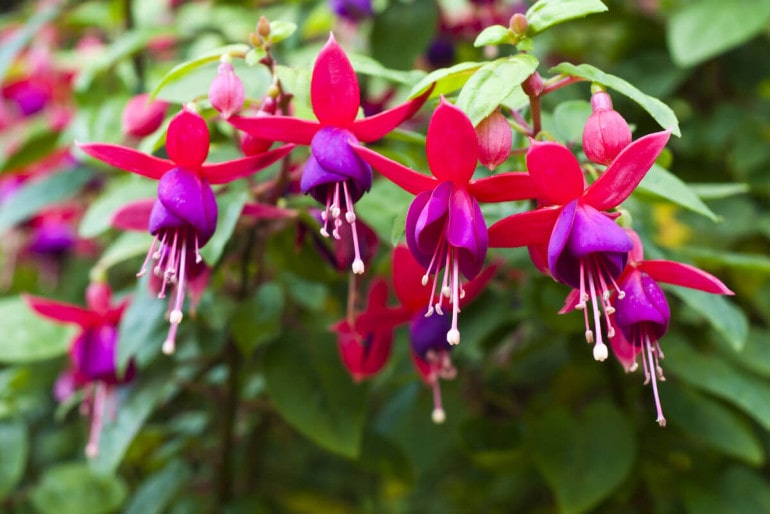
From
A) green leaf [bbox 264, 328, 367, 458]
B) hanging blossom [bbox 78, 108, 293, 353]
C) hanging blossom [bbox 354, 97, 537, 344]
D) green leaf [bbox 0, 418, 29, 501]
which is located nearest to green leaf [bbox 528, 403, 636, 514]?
green leaf [bbox 264, 328, 367, 458]

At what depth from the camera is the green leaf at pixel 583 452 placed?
1005 millimetres

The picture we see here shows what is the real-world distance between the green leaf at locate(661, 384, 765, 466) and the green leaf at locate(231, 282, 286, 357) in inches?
21.6

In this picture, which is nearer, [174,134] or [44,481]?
[174,134]

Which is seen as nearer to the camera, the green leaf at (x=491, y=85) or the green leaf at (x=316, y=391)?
the green leaf at (x=491, y=85)

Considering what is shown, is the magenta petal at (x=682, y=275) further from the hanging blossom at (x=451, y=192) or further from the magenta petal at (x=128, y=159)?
the magenta petal at (x=128, y=159)

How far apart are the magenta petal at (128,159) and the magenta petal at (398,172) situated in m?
0.16

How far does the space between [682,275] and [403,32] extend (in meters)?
0.74

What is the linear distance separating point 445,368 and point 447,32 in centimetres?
77

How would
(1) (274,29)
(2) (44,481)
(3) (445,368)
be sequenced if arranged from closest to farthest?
(1) (274,29)
(3) (445,368)
(2) (44,481)

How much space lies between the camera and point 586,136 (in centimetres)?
60

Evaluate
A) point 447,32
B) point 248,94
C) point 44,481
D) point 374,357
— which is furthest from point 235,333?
point 447,32

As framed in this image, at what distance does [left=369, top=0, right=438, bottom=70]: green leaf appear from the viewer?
1215 millimetres

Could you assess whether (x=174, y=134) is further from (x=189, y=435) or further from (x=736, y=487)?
(x=736, y=487)

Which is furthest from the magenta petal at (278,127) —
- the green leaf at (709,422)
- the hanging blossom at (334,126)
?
the green leaf at (709,422)
